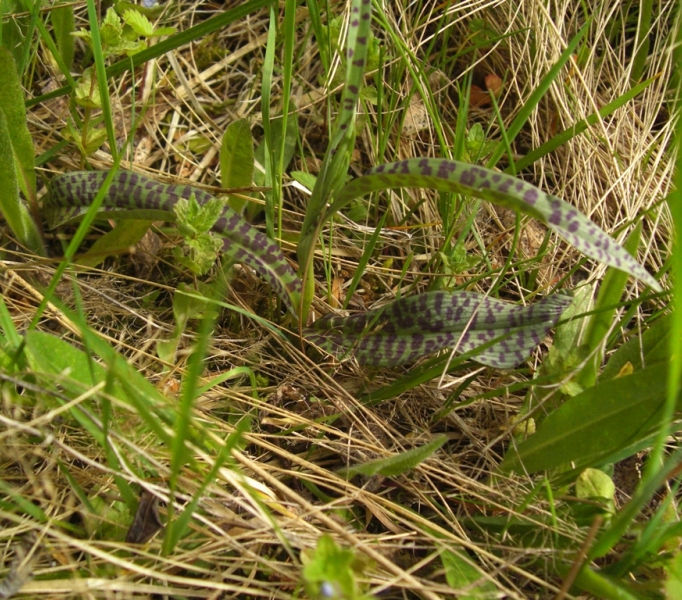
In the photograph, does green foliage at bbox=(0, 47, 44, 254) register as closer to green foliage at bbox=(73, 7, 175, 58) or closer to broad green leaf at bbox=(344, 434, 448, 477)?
green foliage at bbox=(73, 7, 175, 58)

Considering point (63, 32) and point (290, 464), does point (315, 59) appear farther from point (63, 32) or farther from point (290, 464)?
point (290, 464)

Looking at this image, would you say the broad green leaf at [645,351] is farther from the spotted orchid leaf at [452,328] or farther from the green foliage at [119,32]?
the green foliage at [119,32]

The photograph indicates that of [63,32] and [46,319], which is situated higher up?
[63,32]

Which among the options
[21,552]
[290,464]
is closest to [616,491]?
[290,464]

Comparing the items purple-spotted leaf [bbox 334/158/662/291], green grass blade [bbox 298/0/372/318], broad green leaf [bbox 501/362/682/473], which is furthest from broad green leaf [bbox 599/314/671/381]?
green grass blade [bbox 298/0/372/318]

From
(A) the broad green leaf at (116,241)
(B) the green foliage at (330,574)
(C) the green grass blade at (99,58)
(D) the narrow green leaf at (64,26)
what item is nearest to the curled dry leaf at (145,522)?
(B) the green foliage at (330,574)
